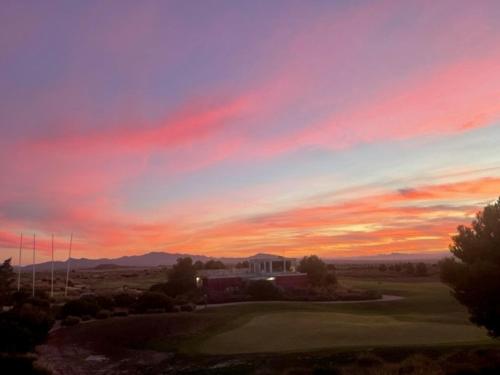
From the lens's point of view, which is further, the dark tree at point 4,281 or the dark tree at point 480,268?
the dark tree at point 4,281

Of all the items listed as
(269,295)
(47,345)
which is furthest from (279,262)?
(47,345)

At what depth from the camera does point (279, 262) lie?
73250 mm

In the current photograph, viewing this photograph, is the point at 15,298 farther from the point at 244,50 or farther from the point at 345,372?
the point at 345,372

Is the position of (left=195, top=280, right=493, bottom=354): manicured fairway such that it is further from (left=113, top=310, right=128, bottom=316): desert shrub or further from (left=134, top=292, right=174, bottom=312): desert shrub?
(left=113, top=310, right=128, bottom=316): desert shrub

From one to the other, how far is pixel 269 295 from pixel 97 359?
3042 centimetres

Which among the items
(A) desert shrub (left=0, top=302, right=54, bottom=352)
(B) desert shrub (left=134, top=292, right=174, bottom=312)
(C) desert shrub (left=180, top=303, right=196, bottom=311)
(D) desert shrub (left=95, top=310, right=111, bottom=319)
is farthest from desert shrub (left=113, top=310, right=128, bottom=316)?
(A) desert shrub (left=0, top=302, right=54, bottom=352)

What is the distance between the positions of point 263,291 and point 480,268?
38729 millimetres

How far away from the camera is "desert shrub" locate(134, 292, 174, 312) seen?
155 ft

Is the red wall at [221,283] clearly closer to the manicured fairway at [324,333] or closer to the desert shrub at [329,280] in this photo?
the desert shrub at [329,280]

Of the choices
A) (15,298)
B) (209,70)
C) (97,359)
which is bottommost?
(97,359)

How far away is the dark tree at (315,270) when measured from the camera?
67.4 metres

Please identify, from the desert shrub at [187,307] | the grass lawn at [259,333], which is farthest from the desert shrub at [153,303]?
the grass lawn at [259,333]

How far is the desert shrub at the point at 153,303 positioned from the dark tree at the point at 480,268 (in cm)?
3091

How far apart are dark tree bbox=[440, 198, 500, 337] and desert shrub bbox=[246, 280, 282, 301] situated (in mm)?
35784
